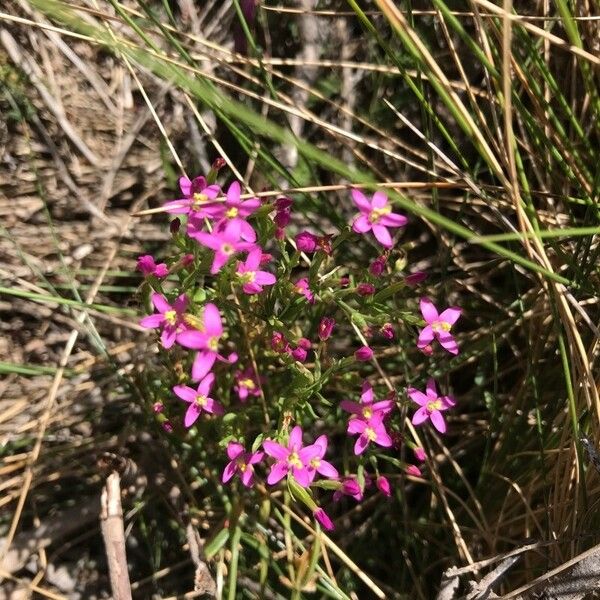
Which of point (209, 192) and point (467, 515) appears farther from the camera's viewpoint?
point (467, 515)

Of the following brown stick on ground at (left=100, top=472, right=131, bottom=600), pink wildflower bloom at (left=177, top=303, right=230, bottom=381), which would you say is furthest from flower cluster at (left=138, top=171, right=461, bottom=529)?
brown stick on ground at (left=100, top=472, right=131, bottom=600)

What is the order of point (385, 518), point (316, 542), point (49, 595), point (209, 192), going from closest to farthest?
point (209, 192) → point (316, 542) → point (49, 595) → point (385, 518)

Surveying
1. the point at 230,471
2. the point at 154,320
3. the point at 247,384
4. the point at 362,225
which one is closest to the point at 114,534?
the point at 230,471

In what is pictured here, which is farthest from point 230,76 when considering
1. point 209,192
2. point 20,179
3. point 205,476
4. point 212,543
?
point 212,543

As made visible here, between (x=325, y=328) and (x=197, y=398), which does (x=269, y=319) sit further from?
(x=197, y=398)

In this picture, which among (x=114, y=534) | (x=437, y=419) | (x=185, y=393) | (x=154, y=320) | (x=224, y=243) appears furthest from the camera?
(x=114, y=534)

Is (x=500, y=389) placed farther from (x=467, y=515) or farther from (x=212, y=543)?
(x=212, y=543)

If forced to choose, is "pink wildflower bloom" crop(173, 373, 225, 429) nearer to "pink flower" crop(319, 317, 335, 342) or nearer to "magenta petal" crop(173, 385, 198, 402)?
"magenta petal" crop(173, 385, 198, 402)

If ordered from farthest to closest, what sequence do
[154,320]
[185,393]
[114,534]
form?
[114,534] → [185,393] → [154,320]
